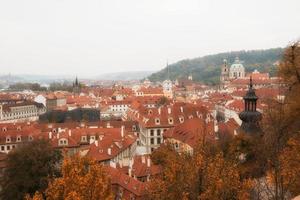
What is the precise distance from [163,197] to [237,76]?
141 metres

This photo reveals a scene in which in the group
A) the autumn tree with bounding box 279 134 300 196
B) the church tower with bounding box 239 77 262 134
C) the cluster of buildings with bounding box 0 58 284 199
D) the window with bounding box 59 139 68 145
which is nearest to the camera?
the autumn tree with bounding box 279 134 300 196

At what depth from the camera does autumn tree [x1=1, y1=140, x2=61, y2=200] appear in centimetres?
2952

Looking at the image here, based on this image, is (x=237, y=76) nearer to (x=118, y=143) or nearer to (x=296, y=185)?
(x=118, y=143)

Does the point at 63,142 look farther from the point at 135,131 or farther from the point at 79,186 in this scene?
the point at 79,186

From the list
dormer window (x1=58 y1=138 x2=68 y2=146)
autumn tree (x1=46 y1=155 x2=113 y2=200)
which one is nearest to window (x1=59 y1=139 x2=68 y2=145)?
dormer window (x1=58 y1=138 x2=68 y2=146)

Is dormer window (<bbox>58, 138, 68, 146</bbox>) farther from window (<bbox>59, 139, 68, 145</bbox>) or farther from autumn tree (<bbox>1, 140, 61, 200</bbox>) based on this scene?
autumn tree (<bbox>1, 140, 61, 200</bbox>)

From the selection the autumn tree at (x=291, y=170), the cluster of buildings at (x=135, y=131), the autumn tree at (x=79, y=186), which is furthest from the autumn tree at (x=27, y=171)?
the autumn tree at (x=291, y=170)

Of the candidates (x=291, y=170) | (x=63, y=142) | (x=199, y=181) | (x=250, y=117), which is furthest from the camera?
(x=63, y=142)

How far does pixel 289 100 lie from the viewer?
917 inches

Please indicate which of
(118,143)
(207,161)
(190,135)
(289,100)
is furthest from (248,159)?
(118,143)

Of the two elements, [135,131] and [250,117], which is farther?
[135,131]

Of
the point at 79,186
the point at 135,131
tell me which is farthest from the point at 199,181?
the point at 135,131

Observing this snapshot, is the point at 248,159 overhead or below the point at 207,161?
below

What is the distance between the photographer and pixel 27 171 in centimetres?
Result: 3028
